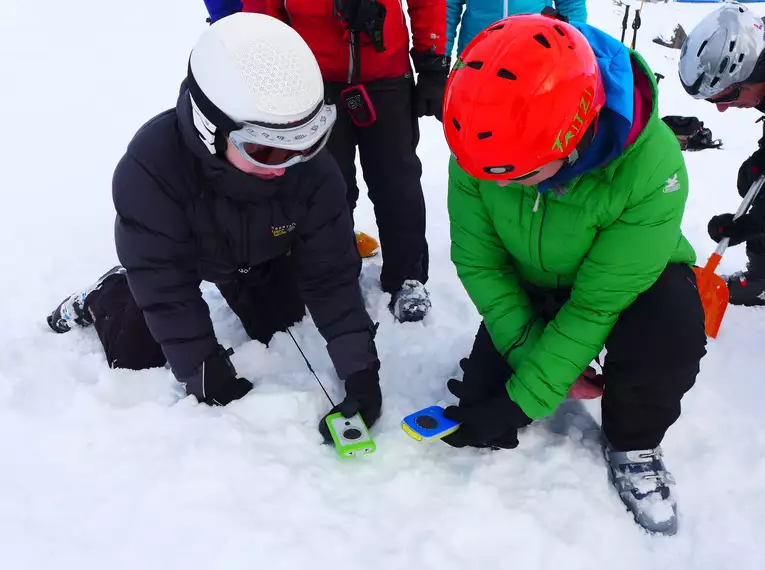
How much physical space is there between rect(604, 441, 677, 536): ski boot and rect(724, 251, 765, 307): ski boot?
1401 millimetres

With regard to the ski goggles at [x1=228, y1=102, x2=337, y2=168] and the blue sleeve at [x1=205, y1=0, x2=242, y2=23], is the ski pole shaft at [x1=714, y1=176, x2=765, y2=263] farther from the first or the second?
the blue sleeve at [x1=205, y1=0, x2=242, y2=23]

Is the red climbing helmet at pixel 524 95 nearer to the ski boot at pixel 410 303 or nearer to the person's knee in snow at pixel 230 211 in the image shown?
the person's knee in snow at pixel 230 211

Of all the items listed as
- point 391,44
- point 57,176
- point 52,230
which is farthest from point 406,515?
point 57,176

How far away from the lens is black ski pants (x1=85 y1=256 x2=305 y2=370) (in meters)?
2.22

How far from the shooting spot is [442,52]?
2496mm

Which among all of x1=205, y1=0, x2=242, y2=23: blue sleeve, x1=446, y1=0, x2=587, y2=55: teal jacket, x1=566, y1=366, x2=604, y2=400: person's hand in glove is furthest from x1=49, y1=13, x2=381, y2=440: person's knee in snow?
x1=446, y1=0, x2=587, y2=55: teal jacket

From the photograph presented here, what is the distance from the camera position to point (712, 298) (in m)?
2.54

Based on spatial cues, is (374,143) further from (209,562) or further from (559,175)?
(209,562)

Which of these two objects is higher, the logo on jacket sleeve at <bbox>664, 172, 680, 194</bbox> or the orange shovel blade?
the logo on jacket sleeve at <bbox>664, 172, 680, 194</bbox>


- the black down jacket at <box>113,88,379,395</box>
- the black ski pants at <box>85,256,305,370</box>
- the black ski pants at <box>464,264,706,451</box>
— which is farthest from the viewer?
the black ski pants at <box>85,256,305,370</box>

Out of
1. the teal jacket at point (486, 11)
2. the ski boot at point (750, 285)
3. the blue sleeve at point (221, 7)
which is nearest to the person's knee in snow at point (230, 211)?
the blue sleeve at point (221, 7)

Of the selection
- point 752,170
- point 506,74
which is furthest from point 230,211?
point 752,170

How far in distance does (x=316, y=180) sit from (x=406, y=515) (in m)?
1.05

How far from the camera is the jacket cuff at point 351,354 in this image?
2.03 metres
